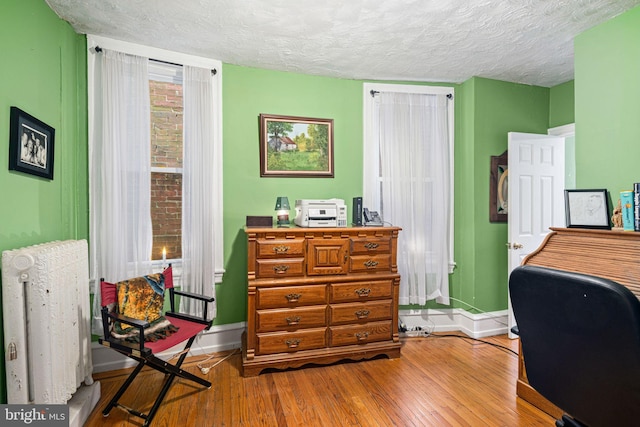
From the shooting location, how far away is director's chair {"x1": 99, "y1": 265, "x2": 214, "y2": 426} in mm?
2070

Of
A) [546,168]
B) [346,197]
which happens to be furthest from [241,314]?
[546,168]

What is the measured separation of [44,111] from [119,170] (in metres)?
0.65

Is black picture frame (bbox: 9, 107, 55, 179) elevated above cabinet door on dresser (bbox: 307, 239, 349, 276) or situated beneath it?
elevated above

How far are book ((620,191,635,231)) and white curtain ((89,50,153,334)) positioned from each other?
143 inches

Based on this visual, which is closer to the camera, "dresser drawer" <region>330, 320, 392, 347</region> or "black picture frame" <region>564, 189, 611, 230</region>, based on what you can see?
"black picture frame" <region>564, 189, 611, 230</region>

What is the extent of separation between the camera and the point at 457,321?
12.2ft

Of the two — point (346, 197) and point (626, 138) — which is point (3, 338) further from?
point (626, 138)

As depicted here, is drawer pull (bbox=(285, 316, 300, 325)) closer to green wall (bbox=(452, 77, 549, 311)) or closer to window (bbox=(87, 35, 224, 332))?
window (bbox=(87, 35, 224, 332))

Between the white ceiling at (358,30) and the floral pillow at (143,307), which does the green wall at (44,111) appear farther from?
the floral pillow at (143,307)

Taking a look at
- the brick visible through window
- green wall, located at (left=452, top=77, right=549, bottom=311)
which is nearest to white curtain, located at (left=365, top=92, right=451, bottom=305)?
green wall, located at (left=452, top=77, right=549, bottom=311)

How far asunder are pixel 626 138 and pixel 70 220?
4.26m

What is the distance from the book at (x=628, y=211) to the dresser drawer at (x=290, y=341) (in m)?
2.35

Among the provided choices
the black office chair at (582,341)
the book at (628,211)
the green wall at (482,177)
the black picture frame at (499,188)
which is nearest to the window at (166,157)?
the black office chair at (582,341)

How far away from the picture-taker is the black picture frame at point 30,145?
176 cm
